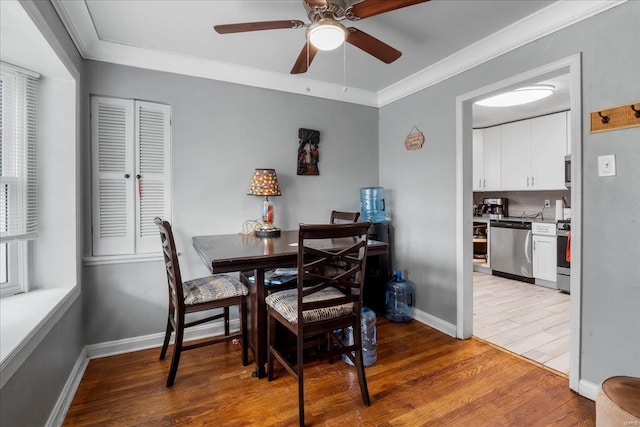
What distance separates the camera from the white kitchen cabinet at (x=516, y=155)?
4664mm

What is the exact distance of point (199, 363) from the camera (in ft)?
7.58

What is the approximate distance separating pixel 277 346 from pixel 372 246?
95 centimetres

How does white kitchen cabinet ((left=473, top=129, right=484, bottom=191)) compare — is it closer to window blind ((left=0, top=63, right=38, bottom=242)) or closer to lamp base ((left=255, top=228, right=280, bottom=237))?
lamp base ((left=255, top=228, right=280, bottom=237))

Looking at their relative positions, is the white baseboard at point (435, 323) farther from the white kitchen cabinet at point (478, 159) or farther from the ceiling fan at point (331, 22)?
the white kitchen cabinet at point (478, 159)

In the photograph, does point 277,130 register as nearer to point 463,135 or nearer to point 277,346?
point 463,135

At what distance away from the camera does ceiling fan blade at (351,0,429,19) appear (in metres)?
1.46

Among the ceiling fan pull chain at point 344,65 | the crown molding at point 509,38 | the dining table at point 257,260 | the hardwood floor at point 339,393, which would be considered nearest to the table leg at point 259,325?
the dining table at point 257,260

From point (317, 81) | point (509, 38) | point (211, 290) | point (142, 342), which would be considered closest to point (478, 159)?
point (509, 38)

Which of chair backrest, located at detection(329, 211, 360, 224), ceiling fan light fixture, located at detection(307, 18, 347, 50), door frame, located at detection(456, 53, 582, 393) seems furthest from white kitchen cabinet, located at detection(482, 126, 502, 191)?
ceiling fan light fixture, located at detection(307, 18, 347, 50)

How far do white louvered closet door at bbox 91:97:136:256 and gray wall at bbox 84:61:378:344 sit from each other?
0.22 feet

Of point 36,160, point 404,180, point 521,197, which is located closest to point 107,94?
point 36,160

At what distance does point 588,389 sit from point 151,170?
3337mm

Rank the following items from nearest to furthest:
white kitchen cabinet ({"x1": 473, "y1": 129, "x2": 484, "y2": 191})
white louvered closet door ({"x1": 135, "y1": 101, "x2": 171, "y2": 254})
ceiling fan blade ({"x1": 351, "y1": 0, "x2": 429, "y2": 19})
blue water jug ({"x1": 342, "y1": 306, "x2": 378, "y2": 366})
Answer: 1. ceiling fan blade ({"x1": 351, "y1": 0, "x2": 429, "y2": 19})
2. blue water jug ({"x1": 342, "y1": 306, "x2": 378, "y2": 366})
3. white louvered closet door ({"x1": 135, "y1": 101, "x2": 171, "y2": 254})
4. white kitchen cabinet ({"x1": 473, "y1": 129, "x2": 484, "y2": 191})

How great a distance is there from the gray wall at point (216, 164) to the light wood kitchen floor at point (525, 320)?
176 cm
